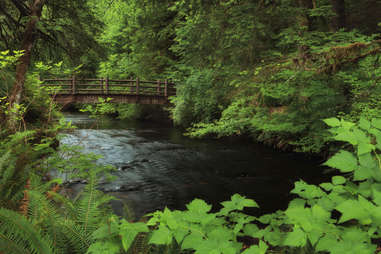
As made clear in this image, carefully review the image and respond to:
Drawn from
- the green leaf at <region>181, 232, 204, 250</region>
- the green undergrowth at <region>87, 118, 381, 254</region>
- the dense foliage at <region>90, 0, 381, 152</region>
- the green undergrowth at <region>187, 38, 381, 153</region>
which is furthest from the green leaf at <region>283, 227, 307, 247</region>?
the dense foliage at <region>90, 0, 381, 152</region>

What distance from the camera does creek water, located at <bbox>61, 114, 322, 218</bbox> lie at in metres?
6.46

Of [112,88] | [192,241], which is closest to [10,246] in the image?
[192,241]

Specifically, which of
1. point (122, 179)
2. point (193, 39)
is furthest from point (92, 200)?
point (122, 179)

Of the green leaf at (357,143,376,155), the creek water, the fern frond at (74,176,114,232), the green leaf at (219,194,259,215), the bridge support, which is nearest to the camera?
the green leaf at (357,143,376,155)

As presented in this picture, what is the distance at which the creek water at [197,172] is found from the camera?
6.46 meters

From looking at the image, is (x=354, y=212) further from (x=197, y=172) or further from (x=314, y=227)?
(x=197, y=172)

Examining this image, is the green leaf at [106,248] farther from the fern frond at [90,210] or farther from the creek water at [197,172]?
the creek water at [197,172]

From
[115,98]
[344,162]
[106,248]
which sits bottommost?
[115,98]

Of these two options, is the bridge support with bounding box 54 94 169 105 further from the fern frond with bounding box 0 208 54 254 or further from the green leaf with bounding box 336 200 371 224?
the green leaf with bounding box 336 200 371 224

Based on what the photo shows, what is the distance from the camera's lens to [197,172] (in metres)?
8.83

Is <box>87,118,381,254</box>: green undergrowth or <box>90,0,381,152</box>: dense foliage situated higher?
<box>90,0,381,152</box>: dense foliage

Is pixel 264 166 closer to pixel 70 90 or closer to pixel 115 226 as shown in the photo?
pixel 115 226

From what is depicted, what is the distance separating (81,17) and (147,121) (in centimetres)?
1673

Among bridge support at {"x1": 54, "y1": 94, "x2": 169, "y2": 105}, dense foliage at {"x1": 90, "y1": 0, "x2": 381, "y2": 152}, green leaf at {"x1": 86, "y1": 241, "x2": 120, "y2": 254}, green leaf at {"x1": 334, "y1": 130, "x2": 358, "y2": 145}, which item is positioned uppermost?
dense foliage at {"x1": 90, "y1": 0, "x2": 381, "y2": 152}
